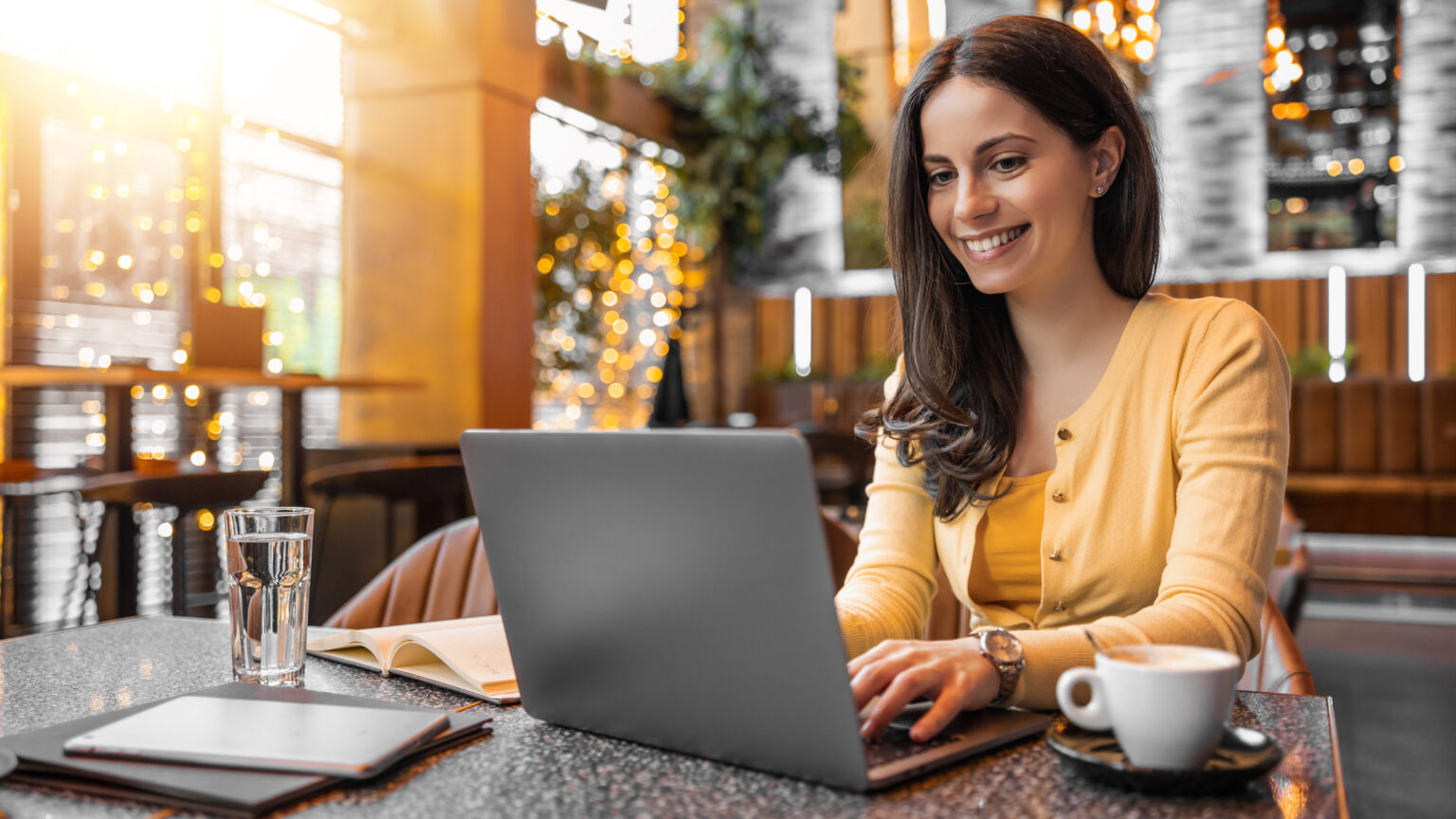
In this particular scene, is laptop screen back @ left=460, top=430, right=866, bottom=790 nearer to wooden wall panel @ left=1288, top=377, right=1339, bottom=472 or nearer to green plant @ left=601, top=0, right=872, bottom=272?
green plant @ left=601, top=0, right=872, bottom=272

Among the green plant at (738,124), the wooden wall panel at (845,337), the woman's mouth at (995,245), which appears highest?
the green plant at (738,124)

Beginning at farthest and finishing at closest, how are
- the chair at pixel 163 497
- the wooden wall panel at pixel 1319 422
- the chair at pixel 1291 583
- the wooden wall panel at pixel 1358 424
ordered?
the wooden wall panel at pixel 1319 422, the wooden wall panel at pixel 1358 424, the chair at pixel 163 497, the chair at pixel 1291 583

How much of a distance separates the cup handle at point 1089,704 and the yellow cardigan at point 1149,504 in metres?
0.28

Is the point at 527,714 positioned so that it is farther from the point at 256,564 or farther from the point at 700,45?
the point at 700,45

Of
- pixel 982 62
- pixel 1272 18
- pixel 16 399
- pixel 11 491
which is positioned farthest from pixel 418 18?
pixel 1272 18

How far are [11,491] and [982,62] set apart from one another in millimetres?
2988

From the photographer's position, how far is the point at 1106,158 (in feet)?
4.11

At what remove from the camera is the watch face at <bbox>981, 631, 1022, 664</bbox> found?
2.62ft

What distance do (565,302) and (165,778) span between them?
574 centimetres

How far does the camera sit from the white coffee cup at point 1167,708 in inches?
24.1

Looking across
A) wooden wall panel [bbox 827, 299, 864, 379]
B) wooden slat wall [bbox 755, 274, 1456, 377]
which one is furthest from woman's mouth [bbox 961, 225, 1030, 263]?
wooden wall panel [bbox 827, 299, 864, 379]

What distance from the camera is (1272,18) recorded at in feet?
24.9

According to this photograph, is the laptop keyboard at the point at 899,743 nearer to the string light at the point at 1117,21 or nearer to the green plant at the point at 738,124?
the string light at the point at 1117,21

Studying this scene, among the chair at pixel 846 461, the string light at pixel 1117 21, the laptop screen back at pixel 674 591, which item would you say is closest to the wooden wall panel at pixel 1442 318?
the string light at pixel 1117 21
